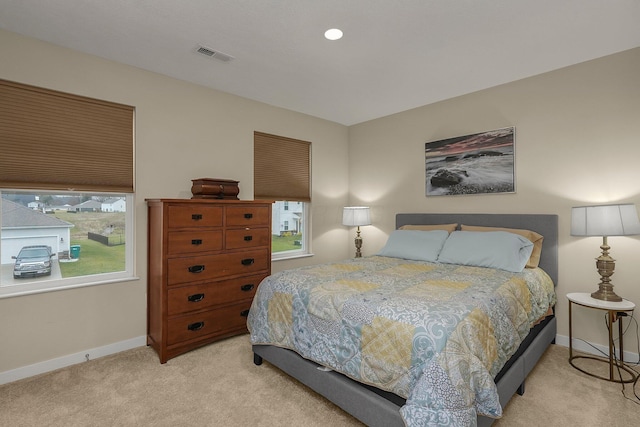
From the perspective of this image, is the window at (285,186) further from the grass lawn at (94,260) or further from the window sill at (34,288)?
the window sill at (34,288)

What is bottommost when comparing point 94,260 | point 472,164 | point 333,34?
point 94,260

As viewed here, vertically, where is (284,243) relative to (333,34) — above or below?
below

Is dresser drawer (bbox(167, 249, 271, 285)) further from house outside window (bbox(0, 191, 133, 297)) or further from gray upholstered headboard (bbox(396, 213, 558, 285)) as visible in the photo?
gray upholstered headboard (bbox(396, 213, 558, 285))

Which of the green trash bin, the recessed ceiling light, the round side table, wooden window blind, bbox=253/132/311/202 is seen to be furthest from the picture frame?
the green trash bin

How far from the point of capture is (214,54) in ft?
8.57

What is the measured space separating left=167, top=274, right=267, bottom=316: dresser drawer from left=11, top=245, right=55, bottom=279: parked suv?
0.99 meters

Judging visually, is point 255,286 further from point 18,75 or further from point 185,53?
point 18,75

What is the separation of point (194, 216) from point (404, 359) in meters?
2.06

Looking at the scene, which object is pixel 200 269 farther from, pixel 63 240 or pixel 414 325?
pixel 414 325

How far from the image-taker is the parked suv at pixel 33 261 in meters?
2.42

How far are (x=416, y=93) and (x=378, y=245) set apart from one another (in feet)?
6.63

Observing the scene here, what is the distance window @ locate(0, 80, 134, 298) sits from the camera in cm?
235

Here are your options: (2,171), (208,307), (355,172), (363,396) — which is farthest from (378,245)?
(2,171)

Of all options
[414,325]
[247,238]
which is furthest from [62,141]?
[414,325]
